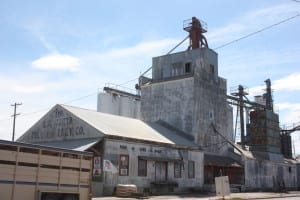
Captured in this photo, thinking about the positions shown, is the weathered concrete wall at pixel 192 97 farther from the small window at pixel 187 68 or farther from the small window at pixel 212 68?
the small window at pixel 187 68

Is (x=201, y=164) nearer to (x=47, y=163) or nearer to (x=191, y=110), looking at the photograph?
(x=191, y=110)

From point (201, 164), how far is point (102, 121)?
12591 millimetres

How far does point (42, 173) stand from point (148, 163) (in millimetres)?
23832

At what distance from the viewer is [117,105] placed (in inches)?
2317

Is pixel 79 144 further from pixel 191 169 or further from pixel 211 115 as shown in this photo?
pixel 211 115

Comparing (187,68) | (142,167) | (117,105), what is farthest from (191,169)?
(117,105)

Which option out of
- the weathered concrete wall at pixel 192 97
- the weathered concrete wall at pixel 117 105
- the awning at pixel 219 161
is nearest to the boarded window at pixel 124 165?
the awning at pixel 219 161

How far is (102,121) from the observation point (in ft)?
126

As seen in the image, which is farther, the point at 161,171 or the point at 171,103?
the point at 171,103

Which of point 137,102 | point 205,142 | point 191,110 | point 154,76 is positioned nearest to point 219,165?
point 205,142

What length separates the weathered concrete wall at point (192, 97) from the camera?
157 ft

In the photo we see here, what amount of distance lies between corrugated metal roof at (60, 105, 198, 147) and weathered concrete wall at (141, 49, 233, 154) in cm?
305

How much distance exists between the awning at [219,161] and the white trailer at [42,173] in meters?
30.9

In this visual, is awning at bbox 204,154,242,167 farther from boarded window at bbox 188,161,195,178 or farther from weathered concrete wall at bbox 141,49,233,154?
boarded window at bbox 188,161,195,178
